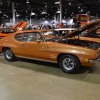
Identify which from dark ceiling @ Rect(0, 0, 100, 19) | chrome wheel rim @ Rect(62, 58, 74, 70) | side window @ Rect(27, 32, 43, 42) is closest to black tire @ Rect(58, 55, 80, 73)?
chrome wheel rim @ Rect(62, 58, 74, 70)

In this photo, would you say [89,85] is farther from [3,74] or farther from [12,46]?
[12,46]

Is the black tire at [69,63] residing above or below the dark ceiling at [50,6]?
below

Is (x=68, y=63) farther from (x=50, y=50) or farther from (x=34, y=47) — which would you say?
(x=34, y=47)

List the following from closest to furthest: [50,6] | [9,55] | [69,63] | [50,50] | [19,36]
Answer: [69,63]
[50,50]
[19,36]
[9,55]
[50,6]

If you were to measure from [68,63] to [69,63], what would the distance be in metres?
0.03

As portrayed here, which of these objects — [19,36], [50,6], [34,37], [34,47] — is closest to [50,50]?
[34,47]

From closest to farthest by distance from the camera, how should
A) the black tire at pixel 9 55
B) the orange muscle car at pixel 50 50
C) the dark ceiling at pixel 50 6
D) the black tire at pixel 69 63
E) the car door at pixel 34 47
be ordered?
the orange muscle car at pixel 50 50
the black tire at pixel 69 63
the car door at pixel 34 47
the black tire at pixel 9 55
the dark ceiling at pixel 50 6

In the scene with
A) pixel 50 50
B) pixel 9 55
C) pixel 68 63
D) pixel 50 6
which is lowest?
pixel 68 63

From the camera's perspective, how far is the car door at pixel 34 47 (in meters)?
4.45

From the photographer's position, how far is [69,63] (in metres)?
4.12

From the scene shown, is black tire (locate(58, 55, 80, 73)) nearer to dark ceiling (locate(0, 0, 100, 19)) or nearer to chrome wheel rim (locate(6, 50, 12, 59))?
chrome wheel rim (locate(6, 50, 12, 59))

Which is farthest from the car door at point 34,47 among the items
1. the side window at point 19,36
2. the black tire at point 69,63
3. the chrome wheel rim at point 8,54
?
the chrome wheel rim at point 8,54

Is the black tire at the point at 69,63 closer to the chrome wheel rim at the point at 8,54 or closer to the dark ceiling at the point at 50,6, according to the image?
the chrome wheel rim at the point at 8,54

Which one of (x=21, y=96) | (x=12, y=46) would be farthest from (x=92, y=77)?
(x=12, y=46)
